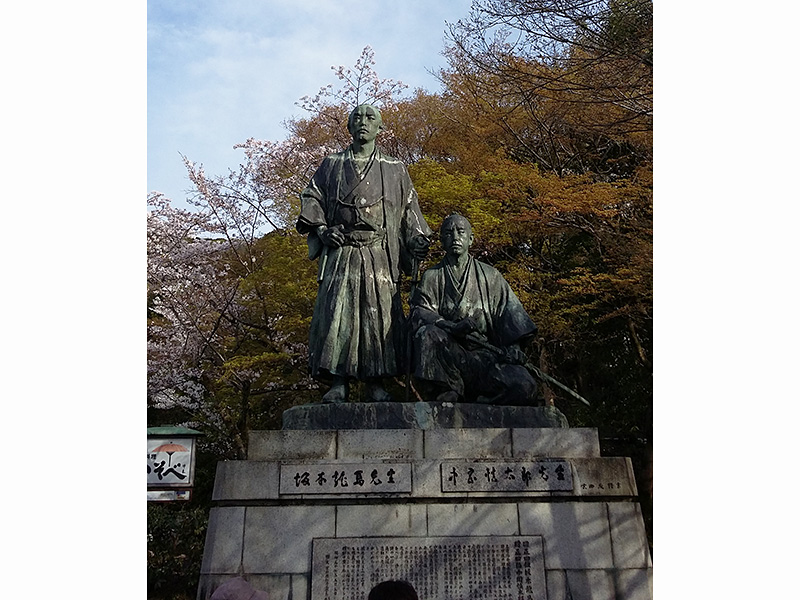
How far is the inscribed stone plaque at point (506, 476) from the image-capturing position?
597cm

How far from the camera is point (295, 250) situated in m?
15.8

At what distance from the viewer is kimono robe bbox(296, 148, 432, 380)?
6.86 m

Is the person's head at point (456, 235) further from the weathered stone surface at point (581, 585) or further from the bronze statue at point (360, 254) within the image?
the weathered stone surface at point (581, 585)

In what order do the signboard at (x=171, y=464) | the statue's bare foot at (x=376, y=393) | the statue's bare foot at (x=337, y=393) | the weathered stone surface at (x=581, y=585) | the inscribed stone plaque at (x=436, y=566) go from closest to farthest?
the inscribed stone plaque at (x=436, y=566) → the weathered stone surface at (x=581, y=585) → the statue's bare foot at (x=337, y=393) → the statue's bare foot at (x=376, y=393) → the signboard at (x=171, y=464)

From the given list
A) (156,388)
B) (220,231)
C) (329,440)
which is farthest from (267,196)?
(329,440)

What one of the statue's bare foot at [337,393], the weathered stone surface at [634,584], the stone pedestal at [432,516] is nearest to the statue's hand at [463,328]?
the stone pedestal at [432,516]

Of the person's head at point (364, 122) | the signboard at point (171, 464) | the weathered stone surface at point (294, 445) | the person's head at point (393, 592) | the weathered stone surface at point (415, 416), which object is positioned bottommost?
the signboard at point (171, 464)

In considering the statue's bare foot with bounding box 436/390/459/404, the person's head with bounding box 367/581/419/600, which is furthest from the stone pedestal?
the person's head with bounding box 367/581/419/600

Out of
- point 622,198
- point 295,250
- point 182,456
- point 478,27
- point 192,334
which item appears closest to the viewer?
point 182,456

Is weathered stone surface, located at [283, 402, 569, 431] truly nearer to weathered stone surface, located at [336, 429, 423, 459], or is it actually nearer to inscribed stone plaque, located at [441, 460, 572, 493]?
weathered stone surface, located at [336, 429, 423, 459]

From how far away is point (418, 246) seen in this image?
731 centimetres

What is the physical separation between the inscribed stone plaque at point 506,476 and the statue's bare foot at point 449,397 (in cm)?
67

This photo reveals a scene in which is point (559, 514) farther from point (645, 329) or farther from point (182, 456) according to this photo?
point (645, 329)

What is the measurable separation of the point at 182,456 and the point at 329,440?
5.09 meters
